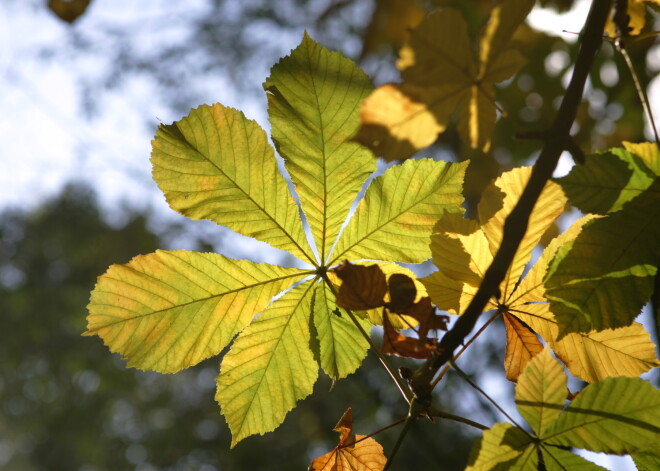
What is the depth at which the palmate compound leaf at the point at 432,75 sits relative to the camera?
501 mm

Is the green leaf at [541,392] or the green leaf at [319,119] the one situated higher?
the green leaf at [319,119]

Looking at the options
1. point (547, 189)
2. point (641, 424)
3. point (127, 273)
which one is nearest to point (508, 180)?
point (547, 189)

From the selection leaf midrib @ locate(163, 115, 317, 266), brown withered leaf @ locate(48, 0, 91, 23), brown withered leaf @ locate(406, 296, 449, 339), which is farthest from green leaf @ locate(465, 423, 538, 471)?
brown withered leaf @ locate(48, 0, 91, 23)

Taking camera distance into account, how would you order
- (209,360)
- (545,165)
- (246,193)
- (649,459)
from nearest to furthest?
(545,165) < (649,459) < (246,193) < (209,360)

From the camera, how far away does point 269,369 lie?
728 millimetres

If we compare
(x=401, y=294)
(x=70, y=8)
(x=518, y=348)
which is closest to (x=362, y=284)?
(x=401, y=294)

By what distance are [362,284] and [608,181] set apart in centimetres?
28

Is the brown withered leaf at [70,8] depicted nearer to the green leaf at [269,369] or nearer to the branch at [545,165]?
the green leaf at [269,369]

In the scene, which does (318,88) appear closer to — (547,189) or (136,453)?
(547,189)

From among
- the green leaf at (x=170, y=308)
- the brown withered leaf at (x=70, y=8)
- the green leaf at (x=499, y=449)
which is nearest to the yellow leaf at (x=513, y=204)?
the green leaf at (x=499, y=449)

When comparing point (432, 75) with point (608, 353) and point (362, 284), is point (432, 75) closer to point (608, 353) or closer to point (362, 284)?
point (362, 284)

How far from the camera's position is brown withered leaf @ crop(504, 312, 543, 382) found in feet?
2.21

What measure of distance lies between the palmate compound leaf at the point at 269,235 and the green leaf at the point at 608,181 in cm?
16

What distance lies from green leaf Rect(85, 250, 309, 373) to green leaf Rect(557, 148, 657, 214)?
423mm
